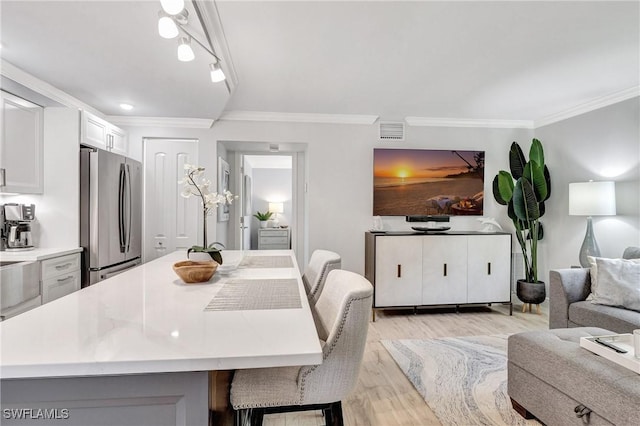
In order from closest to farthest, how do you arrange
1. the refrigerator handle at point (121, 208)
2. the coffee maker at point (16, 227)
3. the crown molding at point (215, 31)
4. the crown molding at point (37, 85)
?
the crown molding at point (215, 31) → the crown molding at point (37, 85) → the coffee maker at point (16, 227) → the refrigerator handle at point (121, 208)

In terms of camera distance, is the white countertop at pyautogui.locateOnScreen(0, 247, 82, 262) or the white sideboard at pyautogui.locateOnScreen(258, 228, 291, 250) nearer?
the white countertop at pyautogui.locateOnScreen(0, 247, 82, 262)

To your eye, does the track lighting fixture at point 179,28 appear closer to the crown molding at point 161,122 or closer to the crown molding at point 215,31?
the crown molding at point 215,31

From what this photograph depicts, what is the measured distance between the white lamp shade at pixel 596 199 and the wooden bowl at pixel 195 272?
3514 millimetres

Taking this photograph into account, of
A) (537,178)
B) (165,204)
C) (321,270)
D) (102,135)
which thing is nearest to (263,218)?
(165,204)

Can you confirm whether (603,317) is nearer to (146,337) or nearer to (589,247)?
(589,247)

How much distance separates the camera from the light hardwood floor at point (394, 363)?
1.93 metres

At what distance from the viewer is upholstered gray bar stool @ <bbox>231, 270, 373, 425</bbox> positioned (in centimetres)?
122

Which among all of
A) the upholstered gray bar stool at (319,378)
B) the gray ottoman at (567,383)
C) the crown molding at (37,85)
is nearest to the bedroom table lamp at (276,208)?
the crown molding at (37,85)

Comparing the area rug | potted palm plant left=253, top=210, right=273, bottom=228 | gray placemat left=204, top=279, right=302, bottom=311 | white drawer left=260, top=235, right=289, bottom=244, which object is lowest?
the area rug

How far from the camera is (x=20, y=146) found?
2.61m

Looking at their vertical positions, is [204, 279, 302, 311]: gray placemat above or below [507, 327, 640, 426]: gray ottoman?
above

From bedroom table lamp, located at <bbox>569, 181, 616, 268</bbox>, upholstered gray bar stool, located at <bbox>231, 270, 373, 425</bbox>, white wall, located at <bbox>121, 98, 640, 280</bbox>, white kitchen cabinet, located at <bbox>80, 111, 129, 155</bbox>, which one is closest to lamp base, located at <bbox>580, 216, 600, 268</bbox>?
bedroom table lamp, located at <bbox>569, 181, 616, 268</bbox>

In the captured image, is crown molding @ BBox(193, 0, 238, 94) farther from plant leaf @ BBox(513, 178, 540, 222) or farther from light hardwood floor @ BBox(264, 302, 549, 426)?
plant leaf @ BBox(513, 178, 540, 222)

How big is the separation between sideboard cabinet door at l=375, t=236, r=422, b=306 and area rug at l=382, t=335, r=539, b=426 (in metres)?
0.72
